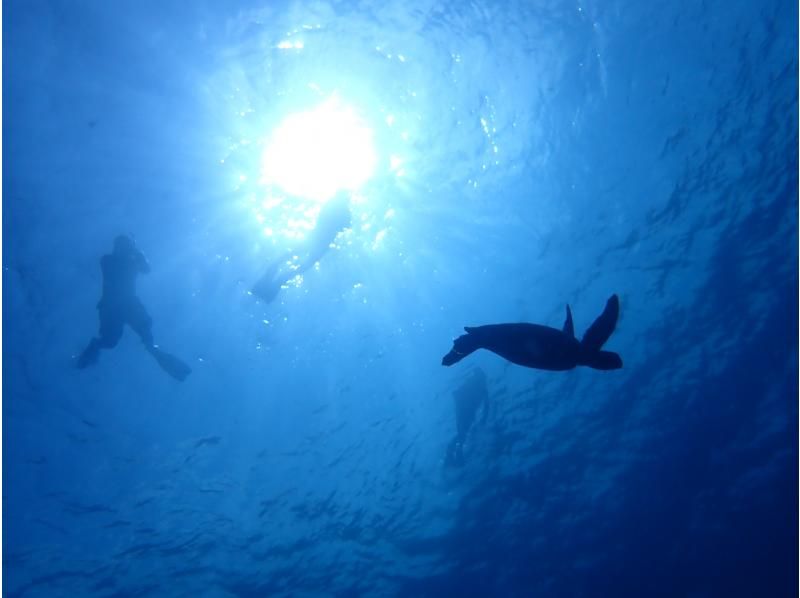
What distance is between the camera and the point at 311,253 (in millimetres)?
11406

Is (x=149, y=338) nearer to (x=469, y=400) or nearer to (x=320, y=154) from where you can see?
(x=320, y=154)

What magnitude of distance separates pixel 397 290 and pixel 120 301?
639 centimetres

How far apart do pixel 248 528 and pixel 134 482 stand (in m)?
4.21

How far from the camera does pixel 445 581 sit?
68.4 ft

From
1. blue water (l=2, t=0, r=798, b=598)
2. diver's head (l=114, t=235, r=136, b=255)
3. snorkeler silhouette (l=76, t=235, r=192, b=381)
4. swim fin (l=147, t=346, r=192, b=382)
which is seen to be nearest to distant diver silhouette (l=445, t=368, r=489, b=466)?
blue water (l=2, t=0, r=798, b=598)

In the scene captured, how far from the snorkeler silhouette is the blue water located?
2.46ft

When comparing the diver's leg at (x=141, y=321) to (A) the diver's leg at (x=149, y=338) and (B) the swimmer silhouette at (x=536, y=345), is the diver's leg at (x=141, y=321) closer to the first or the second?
(A) the diver's leg at (x=149, y=338)

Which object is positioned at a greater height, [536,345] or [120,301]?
[120,301]

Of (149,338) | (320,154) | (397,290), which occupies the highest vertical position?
(320,154)

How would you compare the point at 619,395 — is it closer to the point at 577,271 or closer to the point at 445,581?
the point at 577,271

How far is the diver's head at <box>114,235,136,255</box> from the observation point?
383 inches

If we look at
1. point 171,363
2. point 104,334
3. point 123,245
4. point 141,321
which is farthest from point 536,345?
point 171,363

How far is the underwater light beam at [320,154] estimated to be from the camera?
10.4m

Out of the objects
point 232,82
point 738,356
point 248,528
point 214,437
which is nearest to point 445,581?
point 248,528
